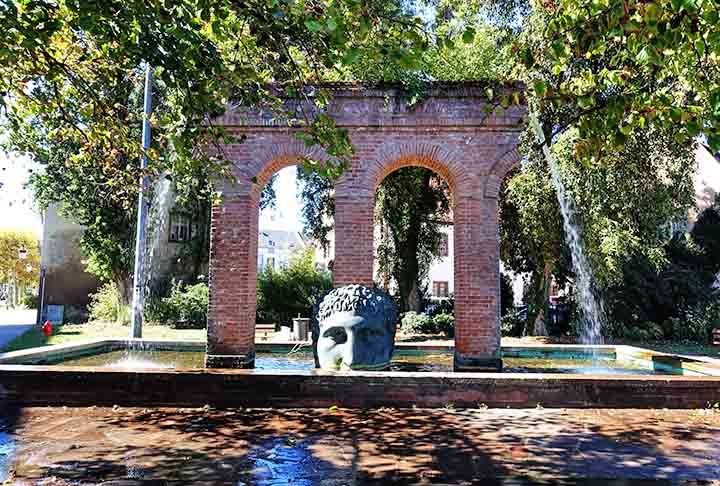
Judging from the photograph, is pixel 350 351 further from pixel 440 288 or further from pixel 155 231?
pixel 440 288

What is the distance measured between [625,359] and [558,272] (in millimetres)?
12089

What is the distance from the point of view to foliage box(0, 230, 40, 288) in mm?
56031

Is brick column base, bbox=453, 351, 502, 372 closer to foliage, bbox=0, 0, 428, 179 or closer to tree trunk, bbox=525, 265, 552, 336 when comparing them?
foliage, bbox=0, 0, 428, 179

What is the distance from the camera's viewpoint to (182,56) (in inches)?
200

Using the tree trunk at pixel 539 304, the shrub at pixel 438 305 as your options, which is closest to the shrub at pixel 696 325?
the tree trunk at pixel 539 304

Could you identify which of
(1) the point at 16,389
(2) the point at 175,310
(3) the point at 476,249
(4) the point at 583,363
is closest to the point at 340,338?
(3) the point at 476,249

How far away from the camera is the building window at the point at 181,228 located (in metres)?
30.6

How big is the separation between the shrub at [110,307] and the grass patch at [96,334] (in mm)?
652

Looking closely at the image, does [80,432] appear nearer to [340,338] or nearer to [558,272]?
[340,338]

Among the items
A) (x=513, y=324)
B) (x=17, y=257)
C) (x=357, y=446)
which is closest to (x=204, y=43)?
(x=357, y=446)

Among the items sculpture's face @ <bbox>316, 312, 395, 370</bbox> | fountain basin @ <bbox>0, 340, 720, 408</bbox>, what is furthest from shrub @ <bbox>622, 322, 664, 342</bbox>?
sculpture's face @ <bbox>316, 312, 395, 370</bbox>

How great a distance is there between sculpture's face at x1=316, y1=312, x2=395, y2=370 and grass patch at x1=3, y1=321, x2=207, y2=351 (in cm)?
1101

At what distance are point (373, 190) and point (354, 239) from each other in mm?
909

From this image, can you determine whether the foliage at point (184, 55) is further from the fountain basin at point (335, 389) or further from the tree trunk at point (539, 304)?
the tree trunk at point (539, 304)
